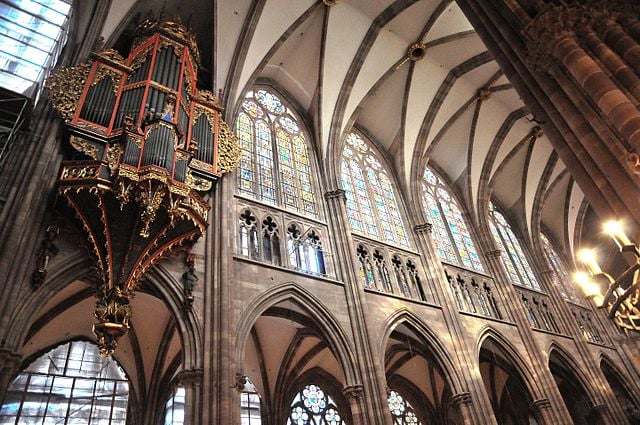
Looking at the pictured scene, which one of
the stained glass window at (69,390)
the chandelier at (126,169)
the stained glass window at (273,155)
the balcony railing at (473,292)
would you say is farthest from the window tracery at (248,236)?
the balcony railing at (473,292)

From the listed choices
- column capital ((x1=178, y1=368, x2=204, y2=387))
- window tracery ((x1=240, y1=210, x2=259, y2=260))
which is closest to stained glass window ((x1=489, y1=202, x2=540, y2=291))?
window tracery ((x1=240, y1=210, x2=259, y2=260))

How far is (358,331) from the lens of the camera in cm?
1047

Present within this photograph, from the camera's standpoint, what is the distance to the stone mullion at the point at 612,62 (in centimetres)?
515

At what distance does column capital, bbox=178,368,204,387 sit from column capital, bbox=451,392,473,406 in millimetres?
6634

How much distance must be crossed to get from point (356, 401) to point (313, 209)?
531 centimetres

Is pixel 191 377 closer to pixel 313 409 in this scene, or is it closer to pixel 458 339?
pixel 313 409

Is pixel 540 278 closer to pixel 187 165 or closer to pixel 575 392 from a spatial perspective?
pixel 575 392

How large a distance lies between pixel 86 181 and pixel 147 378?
→ 685 centimetres

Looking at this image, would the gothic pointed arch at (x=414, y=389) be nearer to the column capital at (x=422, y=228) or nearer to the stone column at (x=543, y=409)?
the stone column at (x=543, y=409)

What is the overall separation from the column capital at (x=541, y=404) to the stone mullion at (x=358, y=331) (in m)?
5.90

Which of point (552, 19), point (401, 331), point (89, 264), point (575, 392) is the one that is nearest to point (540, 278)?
point (575, 392)

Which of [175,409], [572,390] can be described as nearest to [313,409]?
[175,409]

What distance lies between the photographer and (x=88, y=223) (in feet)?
25.8

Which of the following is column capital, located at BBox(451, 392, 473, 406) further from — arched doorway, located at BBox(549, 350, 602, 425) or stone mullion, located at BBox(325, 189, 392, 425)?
arched doorway, located at BBox(549, 350, 602, 425)
